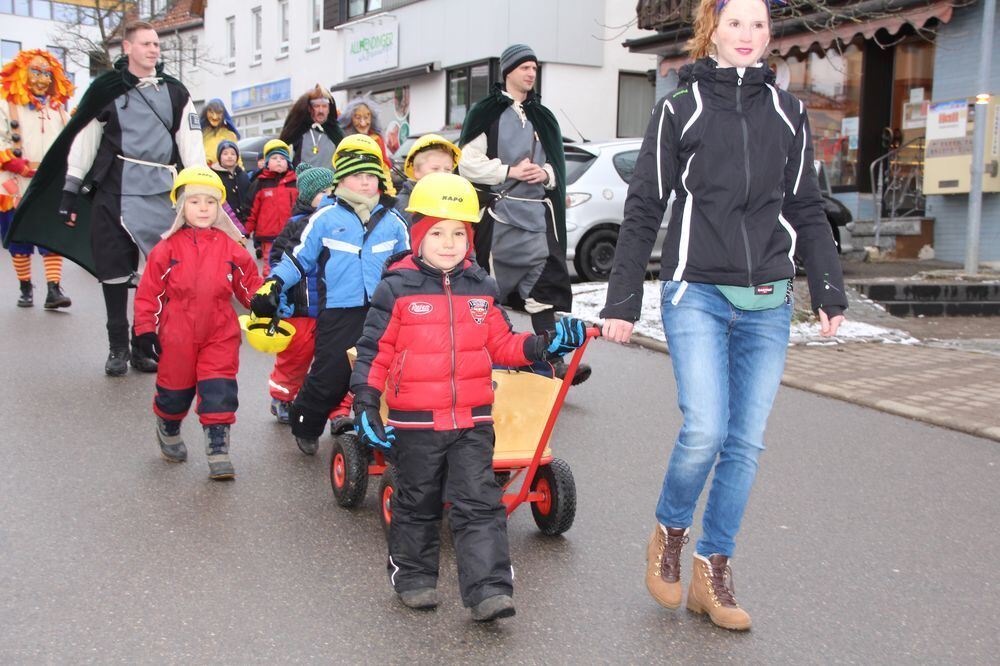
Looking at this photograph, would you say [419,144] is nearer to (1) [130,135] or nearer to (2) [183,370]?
(2) [183,370]

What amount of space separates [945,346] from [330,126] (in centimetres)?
561

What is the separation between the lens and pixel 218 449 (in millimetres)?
5531

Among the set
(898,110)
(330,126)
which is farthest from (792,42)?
(330,126)

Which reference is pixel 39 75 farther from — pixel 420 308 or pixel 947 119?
pixel 947 119

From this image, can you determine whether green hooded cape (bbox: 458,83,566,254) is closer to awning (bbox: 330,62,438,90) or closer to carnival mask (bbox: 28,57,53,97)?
carnival mask (bbox: 28,57,53,97)

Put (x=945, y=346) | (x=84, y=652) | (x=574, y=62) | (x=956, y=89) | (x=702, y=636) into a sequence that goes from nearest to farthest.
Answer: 1. (x=84, y=652)
2. (x=702, y=636)
3. (x=945, y=346)
4. (x=956, y=89)
5. (x=574, y=62)

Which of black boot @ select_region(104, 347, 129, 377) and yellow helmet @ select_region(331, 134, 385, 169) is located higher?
yellow helmet @ select_region(331, 134, 385, 169)

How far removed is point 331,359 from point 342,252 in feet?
1.75

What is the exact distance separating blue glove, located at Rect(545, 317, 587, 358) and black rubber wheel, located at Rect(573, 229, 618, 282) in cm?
927

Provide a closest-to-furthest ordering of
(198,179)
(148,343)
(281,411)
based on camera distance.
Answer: (148,343), (198,179), (281,411)

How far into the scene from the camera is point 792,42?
643 inches

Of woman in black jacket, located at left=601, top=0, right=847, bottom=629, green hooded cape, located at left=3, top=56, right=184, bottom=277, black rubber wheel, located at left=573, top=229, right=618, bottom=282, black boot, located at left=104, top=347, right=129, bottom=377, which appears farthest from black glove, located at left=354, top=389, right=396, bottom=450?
black rubber wheel, located at left=573, top=229, right=618, bottom=282

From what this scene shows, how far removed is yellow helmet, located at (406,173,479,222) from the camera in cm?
403

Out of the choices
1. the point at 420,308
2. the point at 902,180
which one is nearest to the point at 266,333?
the point at 420,308
